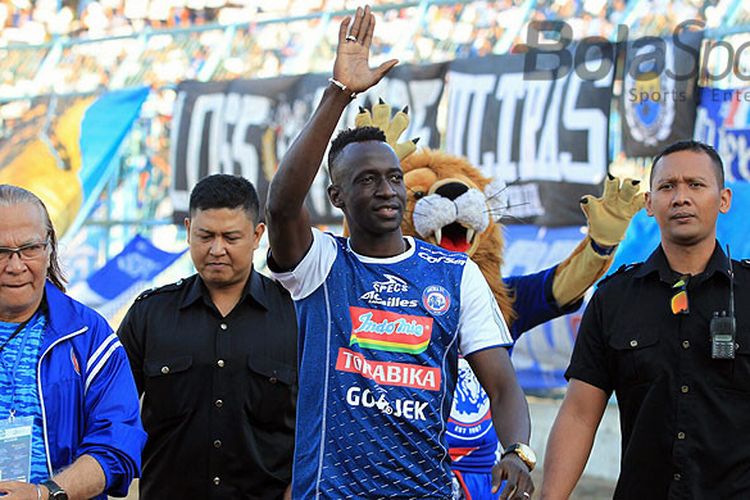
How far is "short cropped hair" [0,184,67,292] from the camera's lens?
371 cm

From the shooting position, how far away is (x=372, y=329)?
3836 mm

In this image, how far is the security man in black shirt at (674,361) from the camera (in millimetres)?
4043

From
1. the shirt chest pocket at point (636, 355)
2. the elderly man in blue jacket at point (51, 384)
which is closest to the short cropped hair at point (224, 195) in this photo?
the elderly man in blue jacket at point (51, 384)

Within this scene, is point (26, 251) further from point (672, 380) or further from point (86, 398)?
point (672, 380)

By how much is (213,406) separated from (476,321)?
4.22 feet

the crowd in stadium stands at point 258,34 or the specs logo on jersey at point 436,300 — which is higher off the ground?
the crowd in stadium stands at point 258,34

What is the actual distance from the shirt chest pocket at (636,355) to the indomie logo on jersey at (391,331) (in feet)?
2.58

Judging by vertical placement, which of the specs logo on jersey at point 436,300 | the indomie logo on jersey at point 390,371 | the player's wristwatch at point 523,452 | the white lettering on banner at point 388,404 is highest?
the specs logo on jersey at point 436,300

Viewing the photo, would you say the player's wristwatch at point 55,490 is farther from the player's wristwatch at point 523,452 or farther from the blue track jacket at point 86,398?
the player's wristwatch at point 523,452

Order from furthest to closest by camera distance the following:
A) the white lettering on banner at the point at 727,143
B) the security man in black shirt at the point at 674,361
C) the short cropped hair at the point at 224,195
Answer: the white lettering on banner at the point at 727,143 < the short cropped hair at the point at 224,195 < the security man in black shirt at the point at 674,361

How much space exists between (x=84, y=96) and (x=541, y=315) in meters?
6.46

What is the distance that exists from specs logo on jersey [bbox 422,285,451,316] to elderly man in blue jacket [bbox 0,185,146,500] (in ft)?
3.16

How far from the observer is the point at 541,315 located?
597 cm

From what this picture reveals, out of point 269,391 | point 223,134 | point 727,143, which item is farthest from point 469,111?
point 269,391
